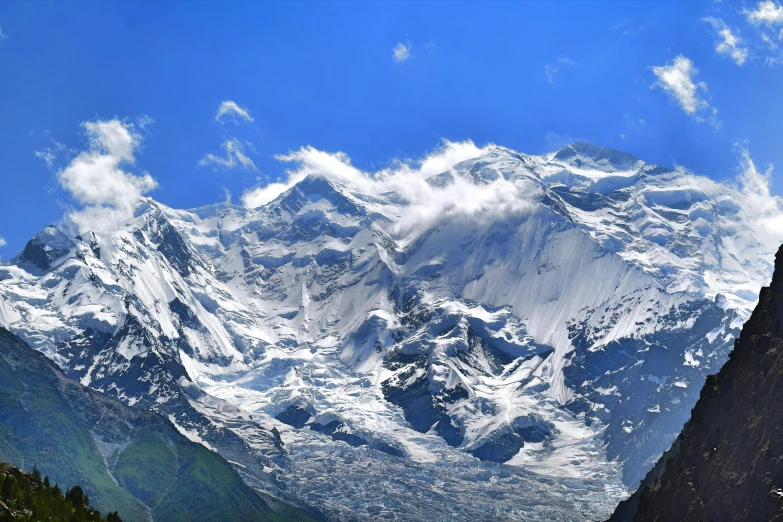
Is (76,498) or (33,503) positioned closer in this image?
(33,503)

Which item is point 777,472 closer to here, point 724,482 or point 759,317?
point 724,482

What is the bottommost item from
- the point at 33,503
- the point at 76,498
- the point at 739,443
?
the point at 33,503

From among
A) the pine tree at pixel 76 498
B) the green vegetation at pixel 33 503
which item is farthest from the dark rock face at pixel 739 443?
the pine tree at pixel 76 498

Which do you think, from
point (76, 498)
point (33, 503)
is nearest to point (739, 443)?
point (33, 503)

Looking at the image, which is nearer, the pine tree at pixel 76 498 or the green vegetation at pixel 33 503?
the green vegetation at pixel 33 503

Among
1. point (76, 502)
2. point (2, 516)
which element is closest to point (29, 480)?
point (76, 502)

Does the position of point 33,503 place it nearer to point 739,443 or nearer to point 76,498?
point 76,498

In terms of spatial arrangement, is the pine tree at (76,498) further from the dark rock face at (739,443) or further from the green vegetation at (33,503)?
the dark rock face at (739,443)

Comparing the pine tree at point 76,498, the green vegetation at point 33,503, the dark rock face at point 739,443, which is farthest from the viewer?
the pine tree at point 76,498
